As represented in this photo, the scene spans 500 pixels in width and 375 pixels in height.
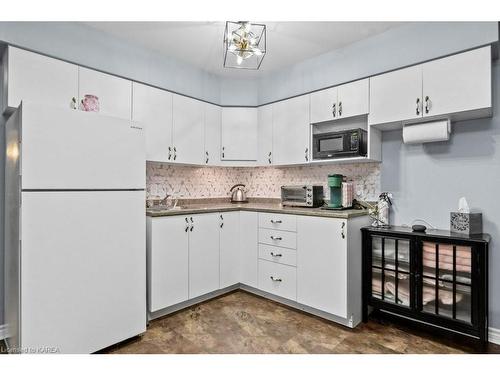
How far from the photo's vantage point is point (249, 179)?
401cm

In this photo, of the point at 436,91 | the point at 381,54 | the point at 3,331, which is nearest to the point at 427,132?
the point at 436,91

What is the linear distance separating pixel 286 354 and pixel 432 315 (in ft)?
3.72

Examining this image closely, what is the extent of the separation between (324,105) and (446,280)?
1.82m

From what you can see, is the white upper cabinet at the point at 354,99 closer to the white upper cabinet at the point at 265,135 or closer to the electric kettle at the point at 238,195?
the white upper cabinet at the point at 265,135

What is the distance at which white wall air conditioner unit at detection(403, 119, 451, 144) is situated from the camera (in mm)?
2240

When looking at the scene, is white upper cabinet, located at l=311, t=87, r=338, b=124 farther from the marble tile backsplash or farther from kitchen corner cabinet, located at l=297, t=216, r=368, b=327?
kitchen corner cabinet, located at l=297, t=216, r=368, b=327

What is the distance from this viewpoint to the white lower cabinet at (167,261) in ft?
8.16

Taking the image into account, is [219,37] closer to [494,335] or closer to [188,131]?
[188,131]

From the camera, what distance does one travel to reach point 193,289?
9.14 feet

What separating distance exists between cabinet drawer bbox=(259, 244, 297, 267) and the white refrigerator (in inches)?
48.5

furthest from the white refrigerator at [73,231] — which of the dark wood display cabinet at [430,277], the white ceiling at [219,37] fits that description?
the dark wood display cabinet at [430,277]

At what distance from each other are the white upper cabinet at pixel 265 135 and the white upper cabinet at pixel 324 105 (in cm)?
58

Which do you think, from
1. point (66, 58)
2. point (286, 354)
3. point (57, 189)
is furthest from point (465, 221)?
point (66, 58)

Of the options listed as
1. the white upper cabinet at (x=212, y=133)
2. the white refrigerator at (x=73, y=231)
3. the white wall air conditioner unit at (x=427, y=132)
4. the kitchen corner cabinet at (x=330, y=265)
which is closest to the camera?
the white refrigerator at (x=73, y=231)
